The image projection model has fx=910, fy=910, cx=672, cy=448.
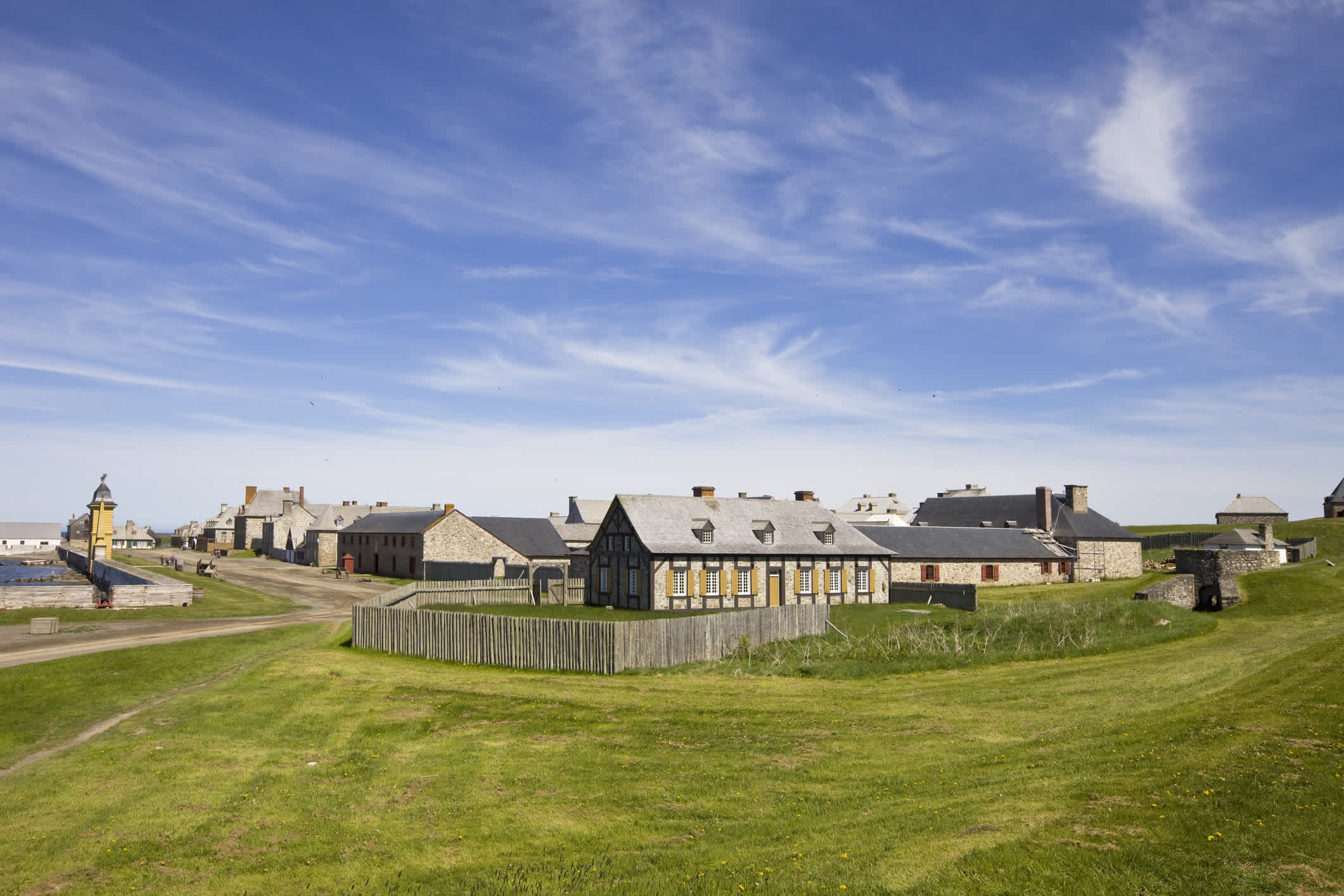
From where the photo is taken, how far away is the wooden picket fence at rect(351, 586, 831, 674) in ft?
98.0

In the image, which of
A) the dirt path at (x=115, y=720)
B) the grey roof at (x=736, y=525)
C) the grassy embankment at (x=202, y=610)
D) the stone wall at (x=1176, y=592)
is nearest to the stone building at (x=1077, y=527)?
the grey roof at (x=736, y=525)

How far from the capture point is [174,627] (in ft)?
130

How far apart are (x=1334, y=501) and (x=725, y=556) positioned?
99460 mm

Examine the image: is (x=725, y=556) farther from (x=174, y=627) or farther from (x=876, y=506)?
(x=876, y=506)

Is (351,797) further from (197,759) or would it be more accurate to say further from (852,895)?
(852,895)

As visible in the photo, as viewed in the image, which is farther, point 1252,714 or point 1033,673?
Answer: point 1033,673

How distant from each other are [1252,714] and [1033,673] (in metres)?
11.3

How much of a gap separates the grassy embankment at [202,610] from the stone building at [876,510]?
224 feet

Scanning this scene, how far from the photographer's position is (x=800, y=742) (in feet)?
65.6

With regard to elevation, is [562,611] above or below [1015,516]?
below

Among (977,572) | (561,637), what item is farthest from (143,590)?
(977,572)

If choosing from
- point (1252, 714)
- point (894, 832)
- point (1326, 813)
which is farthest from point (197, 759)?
point (1252, 714)

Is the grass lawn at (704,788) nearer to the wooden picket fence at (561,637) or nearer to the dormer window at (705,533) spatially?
the wooden picket fence at (561,637)

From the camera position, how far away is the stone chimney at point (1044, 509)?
75.1 metres
